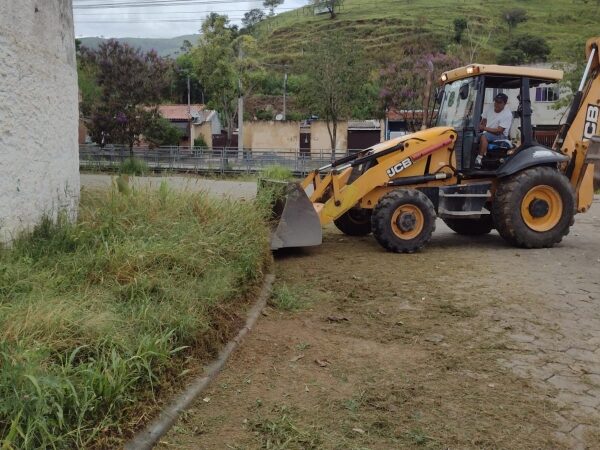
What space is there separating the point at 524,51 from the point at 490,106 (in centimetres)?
6048

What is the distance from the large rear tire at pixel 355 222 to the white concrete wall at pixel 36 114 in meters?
4.72

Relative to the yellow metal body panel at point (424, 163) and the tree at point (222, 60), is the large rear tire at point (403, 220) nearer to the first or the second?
the yellow metal body panel at point (424, 163)

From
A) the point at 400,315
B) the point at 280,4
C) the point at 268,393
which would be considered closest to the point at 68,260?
the point at 268,393

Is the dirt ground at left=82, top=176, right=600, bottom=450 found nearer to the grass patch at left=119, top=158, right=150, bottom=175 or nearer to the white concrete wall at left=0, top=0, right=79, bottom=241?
the white concrete wall at left=0, top=0, right=79, bottom=241

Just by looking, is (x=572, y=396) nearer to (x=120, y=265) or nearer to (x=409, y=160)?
(x=120, y=265)

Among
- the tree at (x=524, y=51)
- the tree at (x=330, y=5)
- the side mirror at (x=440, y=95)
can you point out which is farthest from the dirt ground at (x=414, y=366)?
the tree at (x=330, y=5)

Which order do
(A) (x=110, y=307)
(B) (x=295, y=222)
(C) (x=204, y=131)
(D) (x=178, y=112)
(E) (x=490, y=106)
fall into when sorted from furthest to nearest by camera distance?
(D) (x=178, y=112) < (C) (x=204, y=131) < (E) (x=490, y=106) < (B) (x=295, y=222) < (A) (x=110, y=307)

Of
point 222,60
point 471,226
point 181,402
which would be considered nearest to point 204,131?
point 222,60

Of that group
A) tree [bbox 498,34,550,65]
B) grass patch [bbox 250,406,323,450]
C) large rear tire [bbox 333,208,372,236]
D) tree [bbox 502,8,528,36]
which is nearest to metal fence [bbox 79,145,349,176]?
large rear tire [bbox 333,208,372,236]

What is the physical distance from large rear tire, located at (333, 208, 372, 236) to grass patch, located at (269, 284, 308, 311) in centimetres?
A: 372

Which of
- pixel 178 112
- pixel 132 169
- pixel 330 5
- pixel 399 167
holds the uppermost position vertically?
pixel 330 5

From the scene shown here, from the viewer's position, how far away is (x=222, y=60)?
36125mm

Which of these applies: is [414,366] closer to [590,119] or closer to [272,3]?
[590,119]

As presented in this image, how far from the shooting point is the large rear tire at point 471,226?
10541mm
